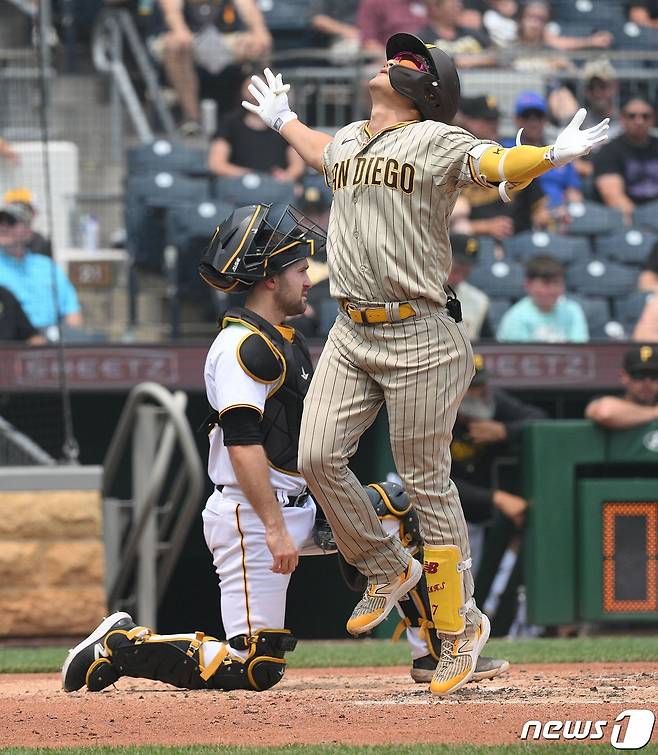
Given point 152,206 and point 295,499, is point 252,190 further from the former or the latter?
point 295,499

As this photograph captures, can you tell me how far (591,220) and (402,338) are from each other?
5.94 meters

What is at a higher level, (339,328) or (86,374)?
(339,328)

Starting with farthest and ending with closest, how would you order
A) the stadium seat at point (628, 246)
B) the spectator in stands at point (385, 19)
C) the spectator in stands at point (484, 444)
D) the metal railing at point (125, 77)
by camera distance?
the spectator in stands at point (385, 19) → the metal railing at point (125, 77) → the stadium seat at point (628, 246) → the spectator in stands at point (484, 444)

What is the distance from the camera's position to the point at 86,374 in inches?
322

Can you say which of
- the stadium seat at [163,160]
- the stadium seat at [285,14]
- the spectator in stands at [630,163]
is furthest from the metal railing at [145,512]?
the stadium seat at [285,14]

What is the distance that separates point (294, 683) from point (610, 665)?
1.16 m

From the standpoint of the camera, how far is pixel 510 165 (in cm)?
401

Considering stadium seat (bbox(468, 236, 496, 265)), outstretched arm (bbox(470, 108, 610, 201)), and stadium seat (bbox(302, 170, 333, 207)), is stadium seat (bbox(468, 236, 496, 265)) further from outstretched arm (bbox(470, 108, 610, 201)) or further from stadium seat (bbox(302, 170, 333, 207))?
outstretched arm (bbox(470, 108, 610, 201))

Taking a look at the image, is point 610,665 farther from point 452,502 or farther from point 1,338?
point 1,338

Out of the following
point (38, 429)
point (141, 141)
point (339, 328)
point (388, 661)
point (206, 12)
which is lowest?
point (388, 661)

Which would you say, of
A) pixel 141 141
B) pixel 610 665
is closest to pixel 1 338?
pixel 141 141

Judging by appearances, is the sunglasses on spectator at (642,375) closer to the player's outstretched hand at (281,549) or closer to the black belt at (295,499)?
the black belt at (295,499)

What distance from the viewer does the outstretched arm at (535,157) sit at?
3.98 metres

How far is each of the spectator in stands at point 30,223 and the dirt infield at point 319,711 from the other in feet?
13.2
